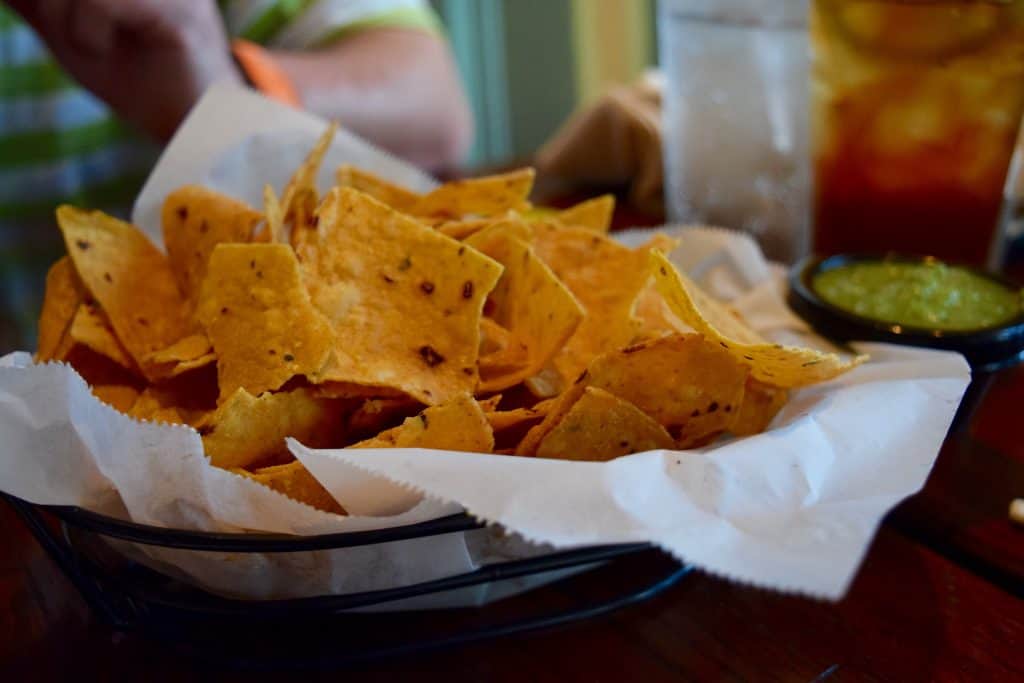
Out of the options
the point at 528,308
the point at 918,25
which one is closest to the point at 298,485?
the point at 528,308

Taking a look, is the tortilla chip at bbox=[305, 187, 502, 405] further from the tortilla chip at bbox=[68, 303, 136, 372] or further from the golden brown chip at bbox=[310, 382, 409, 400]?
the tortilla chip at bbox=[68, 303, 136, 372]

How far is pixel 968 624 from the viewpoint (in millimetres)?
652

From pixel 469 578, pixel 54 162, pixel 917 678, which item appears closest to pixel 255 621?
pixel 469 578

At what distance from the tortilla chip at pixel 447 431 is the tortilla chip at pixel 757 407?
22 cm

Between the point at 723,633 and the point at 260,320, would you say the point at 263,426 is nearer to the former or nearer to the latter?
the point at 260,320

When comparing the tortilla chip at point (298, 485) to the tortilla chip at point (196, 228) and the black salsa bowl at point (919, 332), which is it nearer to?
the tortilla chip at point (196, 228)

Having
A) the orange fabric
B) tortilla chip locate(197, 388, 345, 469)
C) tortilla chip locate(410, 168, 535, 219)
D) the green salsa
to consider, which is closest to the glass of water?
the green salsa

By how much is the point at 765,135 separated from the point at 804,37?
0.14 m

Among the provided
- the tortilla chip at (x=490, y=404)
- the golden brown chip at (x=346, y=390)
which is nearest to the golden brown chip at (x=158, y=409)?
the golden brown chip at (x=346, y=390)

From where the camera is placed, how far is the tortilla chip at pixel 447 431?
65cm

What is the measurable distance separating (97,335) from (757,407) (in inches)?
22.6

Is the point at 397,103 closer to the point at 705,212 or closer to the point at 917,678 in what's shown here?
the point at 705,212

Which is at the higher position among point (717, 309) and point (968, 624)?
point (717, 309)

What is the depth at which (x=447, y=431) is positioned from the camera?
65 centimetres
